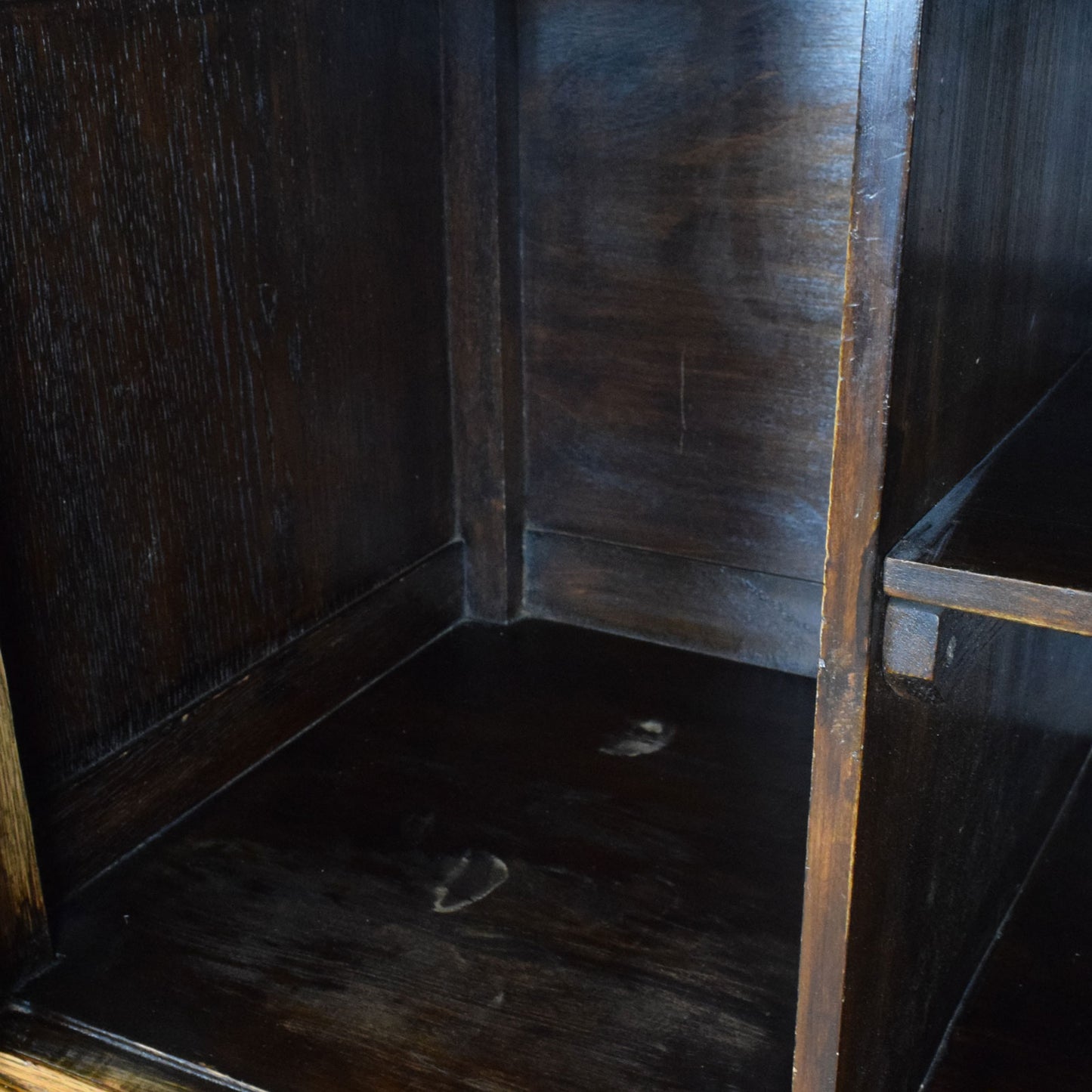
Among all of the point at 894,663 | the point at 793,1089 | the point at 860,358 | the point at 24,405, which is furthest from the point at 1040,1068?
the point at 24,405

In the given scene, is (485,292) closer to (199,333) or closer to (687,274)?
(687,274)

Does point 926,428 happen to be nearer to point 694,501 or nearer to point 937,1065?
point 937,1065

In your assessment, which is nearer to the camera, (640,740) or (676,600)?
(640,740)

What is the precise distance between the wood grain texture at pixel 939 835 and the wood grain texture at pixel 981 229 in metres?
0.13

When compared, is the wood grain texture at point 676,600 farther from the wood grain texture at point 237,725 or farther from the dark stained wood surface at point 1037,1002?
the dark stained wood surface at point 1037,1002

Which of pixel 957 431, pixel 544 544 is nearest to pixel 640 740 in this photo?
pixel 544 544

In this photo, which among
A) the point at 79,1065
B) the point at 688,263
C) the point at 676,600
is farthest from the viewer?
the point at 676,600

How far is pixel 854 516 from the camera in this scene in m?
0.64

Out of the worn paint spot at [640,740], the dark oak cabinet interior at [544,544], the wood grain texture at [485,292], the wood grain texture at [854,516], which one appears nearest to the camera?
the wood grain texture at [854,516]

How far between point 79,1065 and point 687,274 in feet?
3.16

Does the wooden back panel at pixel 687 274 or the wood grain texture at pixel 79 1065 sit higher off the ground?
the wooden back panel at pixel 687 274

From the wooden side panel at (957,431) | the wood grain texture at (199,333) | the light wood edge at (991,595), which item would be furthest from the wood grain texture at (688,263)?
the light wood edge at (991,595)

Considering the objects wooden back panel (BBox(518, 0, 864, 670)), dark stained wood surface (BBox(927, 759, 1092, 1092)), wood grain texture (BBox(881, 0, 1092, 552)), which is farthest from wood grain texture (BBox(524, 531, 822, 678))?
wood grain texture (BBox(881, 0, 1092, 552))

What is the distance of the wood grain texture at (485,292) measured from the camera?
1.45m
